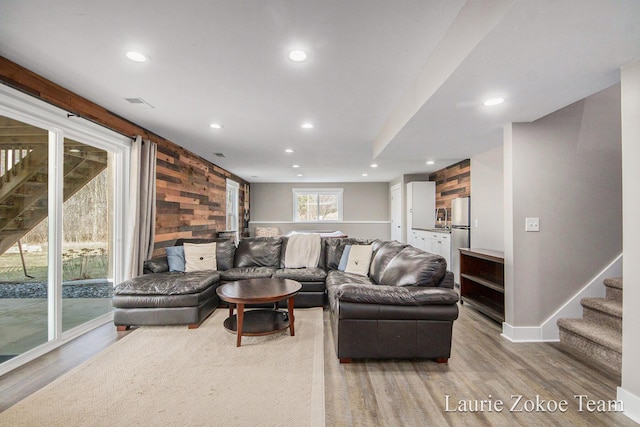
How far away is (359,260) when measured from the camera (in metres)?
4.11

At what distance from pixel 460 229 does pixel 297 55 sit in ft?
Result: 13.3

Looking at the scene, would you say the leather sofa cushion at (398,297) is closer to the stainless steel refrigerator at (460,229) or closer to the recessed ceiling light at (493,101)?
the recessed ceiling light at (493,101)

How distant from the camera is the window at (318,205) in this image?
31.8 feet

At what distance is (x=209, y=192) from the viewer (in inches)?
240

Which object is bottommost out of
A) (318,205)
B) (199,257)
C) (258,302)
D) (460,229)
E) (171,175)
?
(258,302)

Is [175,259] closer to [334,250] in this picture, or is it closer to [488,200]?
[334,250]

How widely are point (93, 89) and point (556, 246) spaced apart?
4702mm

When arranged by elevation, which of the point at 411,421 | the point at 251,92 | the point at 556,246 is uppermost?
the point at 251,92

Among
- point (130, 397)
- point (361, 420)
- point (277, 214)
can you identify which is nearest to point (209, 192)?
point (277, 214)

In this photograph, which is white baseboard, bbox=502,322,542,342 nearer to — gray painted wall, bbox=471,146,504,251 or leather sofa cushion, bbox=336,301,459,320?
leather sofa cushion, bbox=336,301,459,320

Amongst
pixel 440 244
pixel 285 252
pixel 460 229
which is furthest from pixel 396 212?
pixel 285 252

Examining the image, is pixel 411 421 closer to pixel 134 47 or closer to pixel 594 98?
pixel 134 47

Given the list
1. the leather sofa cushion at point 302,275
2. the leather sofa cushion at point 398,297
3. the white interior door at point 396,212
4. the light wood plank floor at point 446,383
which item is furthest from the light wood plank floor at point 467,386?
the white interior door at point 396,212

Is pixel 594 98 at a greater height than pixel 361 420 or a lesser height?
greater
